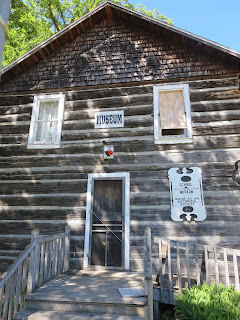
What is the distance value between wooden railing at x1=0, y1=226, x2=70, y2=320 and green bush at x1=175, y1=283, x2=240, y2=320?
276 centimetres

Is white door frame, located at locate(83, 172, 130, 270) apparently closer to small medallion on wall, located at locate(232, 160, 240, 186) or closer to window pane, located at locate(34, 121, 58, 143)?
window pane, located at locate(34, 121, 58, 143)

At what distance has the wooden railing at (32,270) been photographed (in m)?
4.30

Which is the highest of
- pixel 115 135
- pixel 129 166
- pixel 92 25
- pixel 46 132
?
pixel 92 25

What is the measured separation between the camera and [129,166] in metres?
7.38

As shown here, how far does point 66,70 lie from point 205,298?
786cm

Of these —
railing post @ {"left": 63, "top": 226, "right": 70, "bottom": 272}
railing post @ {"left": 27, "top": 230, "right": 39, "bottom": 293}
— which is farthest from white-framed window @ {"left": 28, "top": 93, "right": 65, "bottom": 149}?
railing post @ {"left": 27, "top": 230, "right": 39, "bottom": 293}

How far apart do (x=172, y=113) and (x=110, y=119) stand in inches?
77.2

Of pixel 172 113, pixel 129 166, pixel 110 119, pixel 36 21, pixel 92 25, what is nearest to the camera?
pixel 129 166

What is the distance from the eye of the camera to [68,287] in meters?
4.89

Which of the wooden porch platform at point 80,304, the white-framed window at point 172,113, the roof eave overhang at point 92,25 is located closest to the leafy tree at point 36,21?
the roof eave overhang at point 92,25

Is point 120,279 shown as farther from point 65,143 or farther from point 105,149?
point 65,143

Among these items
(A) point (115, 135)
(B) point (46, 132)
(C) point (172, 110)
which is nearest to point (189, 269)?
(A) point (115, 135)

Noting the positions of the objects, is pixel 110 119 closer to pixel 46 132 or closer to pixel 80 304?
pixel 46 132

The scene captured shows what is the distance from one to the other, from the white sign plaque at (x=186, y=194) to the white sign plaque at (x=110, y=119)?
223cm
